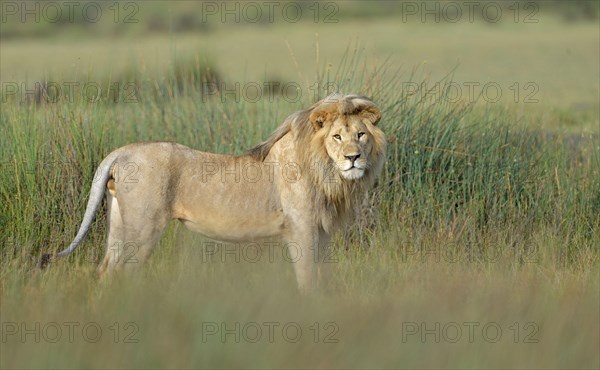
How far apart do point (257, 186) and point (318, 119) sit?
1.66 feet

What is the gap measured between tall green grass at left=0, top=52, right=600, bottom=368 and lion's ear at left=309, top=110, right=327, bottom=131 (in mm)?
753

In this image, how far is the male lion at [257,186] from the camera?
588 cm

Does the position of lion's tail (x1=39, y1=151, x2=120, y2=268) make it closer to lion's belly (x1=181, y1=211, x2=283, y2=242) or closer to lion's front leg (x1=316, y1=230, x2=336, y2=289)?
lion's belly (x1=181, y1=211, x2=283, y2=242)

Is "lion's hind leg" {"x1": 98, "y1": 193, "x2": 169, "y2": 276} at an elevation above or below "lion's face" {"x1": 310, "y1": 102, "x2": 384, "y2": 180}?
below

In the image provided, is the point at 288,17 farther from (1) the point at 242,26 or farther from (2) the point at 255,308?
(2) the point at 255,308

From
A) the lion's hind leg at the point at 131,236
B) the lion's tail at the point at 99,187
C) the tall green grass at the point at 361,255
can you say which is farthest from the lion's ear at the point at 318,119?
the lion's tail at the point at 99,187

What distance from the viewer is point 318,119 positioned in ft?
19.3

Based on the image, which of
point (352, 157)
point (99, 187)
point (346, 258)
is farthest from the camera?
point (346, 258)

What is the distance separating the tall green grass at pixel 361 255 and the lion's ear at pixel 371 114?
801 mm

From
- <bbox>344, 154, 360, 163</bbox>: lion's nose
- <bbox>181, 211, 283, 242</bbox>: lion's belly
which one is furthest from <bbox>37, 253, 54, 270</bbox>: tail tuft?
<bbox>344, 154, 360, 163</bbox>: lion's nose

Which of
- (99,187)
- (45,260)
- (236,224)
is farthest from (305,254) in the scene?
(45,260)

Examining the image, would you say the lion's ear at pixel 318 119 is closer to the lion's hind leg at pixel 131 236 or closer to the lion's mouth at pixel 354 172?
the lion's mouth at pixel 354 172

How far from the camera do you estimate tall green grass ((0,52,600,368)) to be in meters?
4.48

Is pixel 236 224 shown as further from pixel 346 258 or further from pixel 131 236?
pixel 346 258
